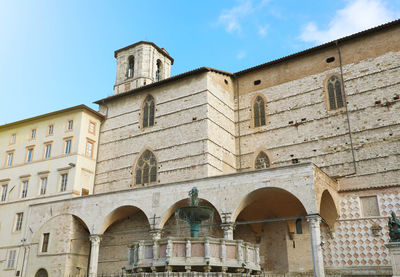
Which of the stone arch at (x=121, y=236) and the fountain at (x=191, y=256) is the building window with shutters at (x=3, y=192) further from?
the fountain at (x=191, y=256)

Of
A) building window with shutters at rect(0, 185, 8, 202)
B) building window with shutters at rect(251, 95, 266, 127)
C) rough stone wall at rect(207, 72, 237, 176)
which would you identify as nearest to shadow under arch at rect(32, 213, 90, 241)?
building window with shutters at rect(0, 185, 8, 202)

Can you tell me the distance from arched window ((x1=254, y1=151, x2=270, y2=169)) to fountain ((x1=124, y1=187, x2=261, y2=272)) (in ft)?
37.2

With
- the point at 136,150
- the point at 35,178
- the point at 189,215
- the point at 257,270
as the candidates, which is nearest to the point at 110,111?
the point at 136,150

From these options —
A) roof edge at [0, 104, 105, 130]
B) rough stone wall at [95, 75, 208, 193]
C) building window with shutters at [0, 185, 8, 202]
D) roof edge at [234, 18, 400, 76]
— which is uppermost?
roof edge at [234, 18, 400, 76]

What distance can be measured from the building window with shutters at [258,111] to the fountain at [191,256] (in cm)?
1308

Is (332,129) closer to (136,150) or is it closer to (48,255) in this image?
(136,150)

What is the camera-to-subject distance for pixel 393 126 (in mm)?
20562

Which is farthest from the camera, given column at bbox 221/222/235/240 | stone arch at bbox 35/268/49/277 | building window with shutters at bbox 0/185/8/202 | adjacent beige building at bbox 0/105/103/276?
building window with shutters at bbox 0/185/8/202

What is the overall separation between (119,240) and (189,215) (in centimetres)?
1242

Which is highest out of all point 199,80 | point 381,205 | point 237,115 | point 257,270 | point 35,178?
point 199,80

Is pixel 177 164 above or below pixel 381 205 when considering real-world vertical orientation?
above

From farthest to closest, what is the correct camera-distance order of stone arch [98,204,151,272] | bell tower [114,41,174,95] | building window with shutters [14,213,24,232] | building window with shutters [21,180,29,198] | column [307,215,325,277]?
1. bell tower [114,41,174,95]
2. building window with shutters [21,180,29,198]
3. building window with shutters [14,213,24,232]
4. stone arch [98,204,151,272]
5. column [307,215,325,277]

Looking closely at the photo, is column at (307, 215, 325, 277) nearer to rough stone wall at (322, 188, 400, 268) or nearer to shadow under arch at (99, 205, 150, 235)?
rough stone wall at (322, 188, 400, 268)

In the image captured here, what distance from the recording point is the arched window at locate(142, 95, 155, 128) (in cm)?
2666
